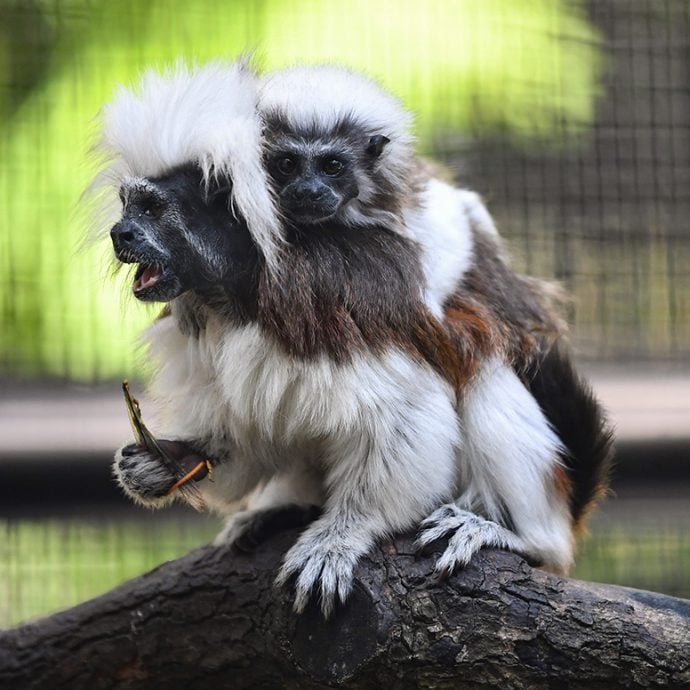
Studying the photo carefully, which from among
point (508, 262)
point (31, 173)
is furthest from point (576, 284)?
point (31, 173)

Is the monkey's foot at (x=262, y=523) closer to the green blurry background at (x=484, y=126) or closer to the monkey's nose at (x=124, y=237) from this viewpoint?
the monkey's nose at (x=124, y=237)

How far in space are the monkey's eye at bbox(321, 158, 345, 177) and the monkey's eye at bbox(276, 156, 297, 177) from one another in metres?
0.06

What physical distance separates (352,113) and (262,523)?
36.8 inches

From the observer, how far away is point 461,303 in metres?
2.59

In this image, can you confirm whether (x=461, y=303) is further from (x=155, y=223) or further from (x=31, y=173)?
(x=31, y=173)

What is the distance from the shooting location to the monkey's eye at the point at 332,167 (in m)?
2.46

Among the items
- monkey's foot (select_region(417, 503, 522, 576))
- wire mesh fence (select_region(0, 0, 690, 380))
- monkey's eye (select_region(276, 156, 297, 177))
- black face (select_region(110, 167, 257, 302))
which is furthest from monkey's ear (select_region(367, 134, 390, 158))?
wire mesh fence (select_region(0, 0, 690, 380))

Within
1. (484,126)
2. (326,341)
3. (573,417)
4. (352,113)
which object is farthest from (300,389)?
(484,126)

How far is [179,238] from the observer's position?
2.35m

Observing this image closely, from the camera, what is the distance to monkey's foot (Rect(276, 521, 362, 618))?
7.79 ft

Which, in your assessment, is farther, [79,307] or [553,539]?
[79,307]

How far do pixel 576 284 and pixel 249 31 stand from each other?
1.44 metres

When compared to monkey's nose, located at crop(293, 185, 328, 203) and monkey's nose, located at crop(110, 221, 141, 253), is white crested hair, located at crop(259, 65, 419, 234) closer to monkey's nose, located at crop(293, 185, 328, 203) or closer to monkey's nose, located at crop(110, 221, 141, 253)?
monkey's nose, located at crop(293, 185, 328, 203)

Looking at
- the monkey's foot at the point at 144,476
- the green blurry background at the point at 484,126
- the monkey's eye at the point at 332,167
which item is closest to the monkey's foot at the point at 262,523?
the monkey's foot at the point at 144,476
